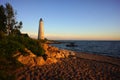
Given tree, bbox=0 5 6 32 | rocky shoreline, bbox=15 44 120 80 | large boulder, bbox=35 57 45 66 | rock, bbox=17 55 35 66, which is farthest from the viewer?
tree, bbox=0 5 6 32

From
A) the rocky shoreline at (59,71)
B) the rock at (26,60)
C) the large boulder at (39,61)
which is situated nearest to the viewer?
the rocky shoreline at (59,71)

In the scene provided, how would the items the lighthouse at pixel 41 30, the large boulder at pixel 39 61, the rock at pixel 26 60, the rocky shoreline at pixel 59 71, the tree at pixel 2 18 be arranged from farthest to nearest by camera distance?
the tree at pixel 2 18
the lighthouse at pixel 41 30
the large boulder at pixel 39 61
the rock at pixel 26 60
the rocky shoreline at pixel 59 71

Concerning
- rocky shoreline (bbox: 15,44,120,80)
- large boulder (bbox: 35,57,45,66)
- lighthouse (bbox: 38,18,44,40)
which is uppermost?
lighthouse (bbox: 38,18,44,40)

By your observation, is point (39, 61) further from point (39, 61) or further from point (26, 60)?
point (26, 60)

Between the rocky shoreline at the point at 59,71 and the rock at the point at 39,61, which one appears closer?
the rocky shoreline at the point at 59,71

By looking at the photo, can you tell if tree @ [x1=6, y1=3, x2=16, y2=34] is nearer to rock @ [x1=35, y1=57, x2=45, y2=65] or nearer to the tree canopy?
the tree canopy

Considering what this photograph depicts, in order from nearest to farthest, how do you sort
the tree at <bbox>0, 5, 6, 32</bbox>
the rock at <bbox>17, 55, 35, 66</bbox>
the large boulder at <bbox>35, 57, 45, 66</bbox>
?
the rock at <bbox>17, 55, 35, 66</bbox> < the large boulder at <bbox>35, 57, 45, 66</bbox> < the tree at <bbox>0, 5, 6, 32</bbox>

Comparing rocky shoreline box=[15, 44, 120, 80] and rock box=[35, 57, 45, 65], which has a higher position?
rock box=[35, 57, 45, 65]

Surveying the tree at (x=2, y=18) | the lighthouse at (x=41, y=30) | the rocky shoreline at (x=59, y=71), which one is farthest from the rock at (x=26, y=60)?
the tree at (x=2, y=18)

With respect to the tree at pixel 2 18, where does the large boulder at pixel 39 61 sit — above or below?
below

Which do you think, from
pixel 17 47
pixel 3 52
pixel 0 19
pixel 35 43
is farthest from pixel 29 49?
pixel 0 19

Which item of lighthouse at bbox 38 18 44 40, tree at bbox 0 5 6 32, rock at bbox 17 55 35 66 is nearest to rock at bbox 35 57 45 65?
rock at bbox 17 55 35 66

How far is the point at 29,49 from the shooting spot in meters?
12.0

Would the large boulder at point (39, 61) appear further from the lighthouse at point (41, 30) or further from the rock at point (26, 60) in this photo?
the lighthouse at point (41, 30)
